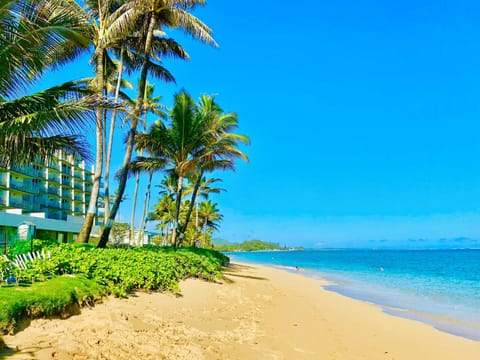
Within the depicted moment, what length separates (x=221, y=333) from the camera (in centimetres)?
676

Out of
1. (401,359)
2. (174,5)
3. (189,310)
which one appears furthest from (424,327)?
(174,5)

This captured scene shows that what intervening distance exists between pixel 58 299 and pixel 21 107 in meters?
3.40

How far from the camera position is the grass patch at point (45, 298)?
450 cm

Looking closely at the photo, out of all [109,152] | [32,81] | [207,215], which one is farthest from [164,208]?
[32,81]

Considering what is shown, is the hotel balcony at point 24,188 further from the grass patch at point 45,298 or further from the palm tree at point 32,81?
the grass patch at point 45,298

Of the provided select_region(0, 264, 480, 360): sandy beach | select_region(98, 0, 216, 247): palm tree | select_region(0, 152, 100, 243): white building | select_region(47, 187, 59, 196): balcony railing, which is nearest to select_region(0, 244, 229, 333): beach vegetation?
select_region(0, 264, 480, 360): sandy beach

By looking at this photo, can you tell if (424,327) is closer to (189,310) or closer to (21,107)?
(189,310)

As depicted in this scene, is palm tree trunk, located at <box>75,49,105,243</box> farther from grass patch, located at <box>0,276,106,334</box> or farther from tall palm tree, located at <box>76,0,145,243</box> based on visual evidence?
grass patch, located at <box>0,276,106,334</box>

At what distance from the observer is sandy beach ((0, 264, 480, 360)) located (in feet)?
15.4

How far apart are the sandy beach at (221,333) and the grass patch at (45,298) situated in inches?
5.9

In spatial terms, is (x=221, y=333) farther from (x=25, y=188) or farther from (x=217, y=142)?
(x=25, y=188)

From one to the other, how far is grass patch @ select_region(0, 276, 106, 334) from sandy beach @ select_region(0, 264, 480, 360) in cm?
15

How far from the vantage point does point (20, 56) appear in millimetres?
6281

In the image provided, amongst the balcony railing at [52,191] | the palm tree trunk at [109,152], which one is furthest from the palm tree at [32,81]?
the balcony railing at [52,191]
